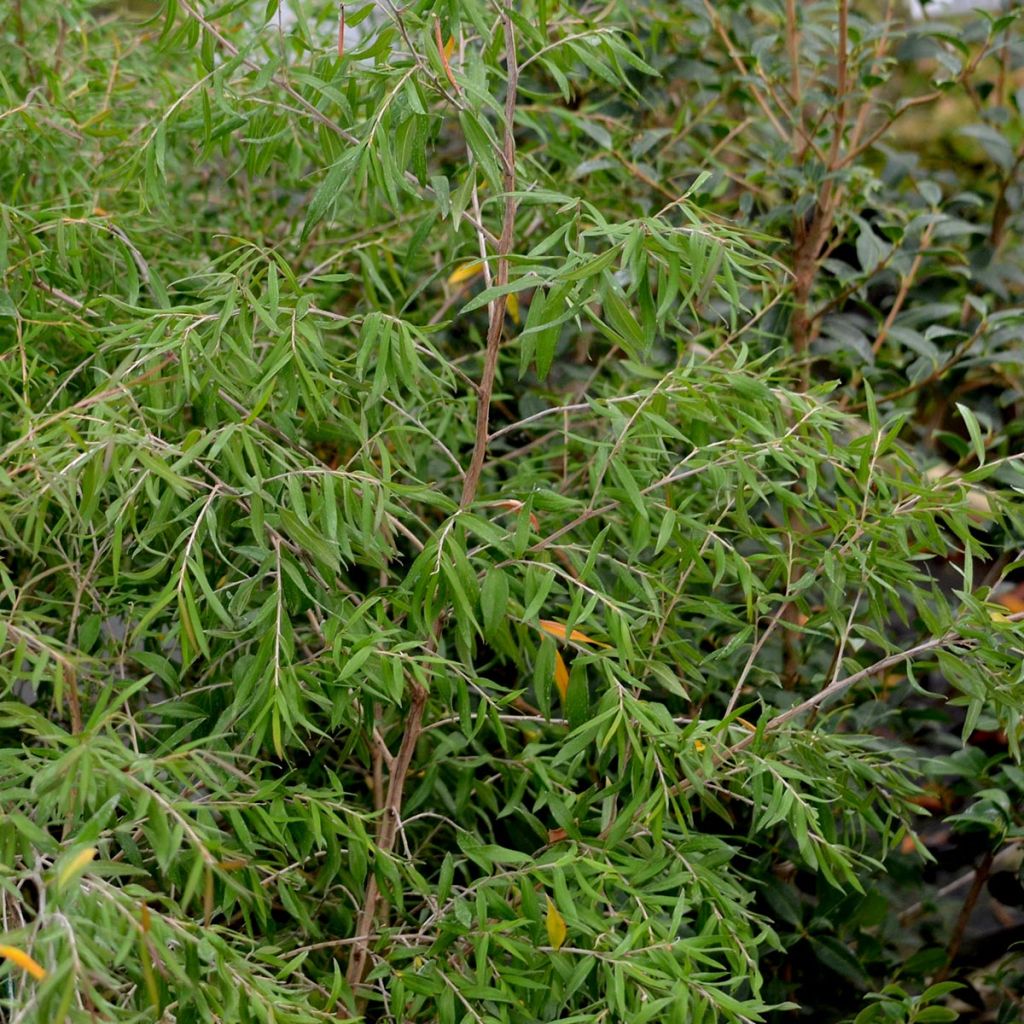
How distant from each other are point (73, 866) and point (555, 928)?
1.47 ft

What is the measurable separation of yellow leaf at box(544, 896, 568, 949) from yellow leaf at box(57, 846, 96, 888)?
1.41ft

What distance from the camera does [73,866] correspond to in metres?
0.81

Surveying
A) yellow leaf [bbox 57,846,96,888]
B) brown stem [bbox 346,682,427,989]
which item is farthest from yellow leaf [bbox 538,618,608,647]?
yellow leaf [bbox 57,846,96,888]

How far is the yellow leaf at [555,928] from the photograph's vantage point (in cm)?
108

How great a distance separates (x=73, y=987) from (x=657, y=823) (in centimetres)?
53

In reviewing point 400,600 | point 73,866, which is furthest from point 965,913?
point 73,866

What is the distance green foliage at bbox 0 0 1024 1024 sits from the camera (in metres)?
1.02

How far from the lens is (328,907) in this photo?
1359mm

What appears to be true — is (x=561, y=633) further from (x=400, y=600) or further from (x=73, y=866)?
(x=73, y=866)

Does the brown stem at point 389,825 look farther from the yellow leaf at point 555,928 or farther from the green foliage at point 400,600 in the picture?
the yellow leaf at point 555,928

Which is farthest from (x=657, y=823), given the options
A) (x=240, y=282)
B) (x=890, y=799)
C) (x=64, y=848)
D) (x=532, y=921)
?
(x=240, y=282)

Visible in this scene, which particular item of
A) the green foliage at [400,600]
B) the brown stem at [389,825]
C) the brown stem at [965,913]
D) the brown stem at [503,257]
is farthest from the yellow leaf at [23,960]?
the brown stem at [965,913]

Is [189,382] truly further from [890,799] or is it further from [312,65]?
[890,799]

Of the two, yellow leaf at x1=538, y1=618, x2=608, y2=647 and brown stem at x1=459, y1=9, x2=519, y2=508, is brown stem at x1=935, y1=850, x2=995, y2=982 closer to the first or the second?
yellow leaf at x1=538, y1=618, x2=608, y2=647
